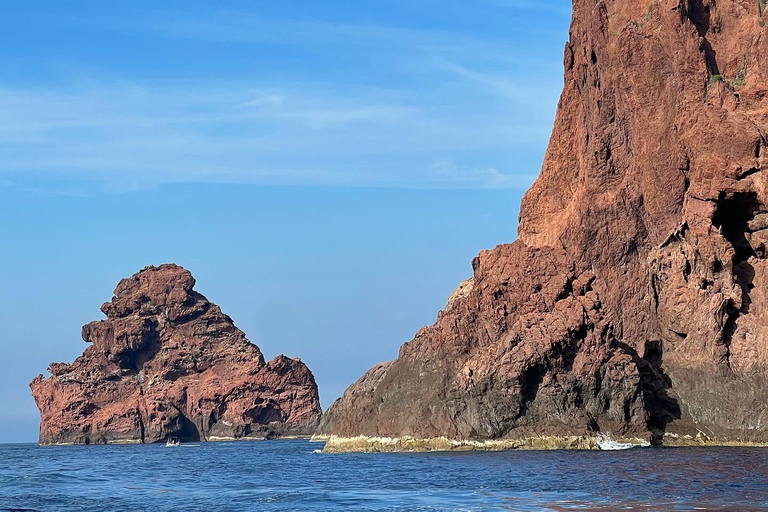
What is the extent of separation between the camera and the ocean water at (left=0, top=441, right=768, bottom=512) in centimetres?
4441

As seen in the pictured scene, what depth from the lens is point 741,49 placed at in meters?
92.2

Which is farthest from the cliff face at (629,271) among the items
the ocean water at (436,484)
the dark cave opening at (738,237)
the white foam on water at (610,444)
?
the ocean water at (436,484)

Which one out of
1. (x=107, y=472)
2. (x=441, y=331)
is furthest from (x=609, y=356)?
(x=107, y=472)

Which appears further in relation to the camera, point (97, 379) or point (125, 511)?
point (97, 379)

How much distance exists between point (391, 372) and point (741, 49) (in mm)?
42010

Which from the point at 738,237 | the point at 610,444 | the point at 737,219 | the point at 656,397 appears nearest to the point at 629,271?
the point at 738,237

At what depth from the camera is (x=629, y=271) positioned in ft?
303

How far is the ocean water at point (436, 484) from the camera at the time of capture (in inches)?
1748

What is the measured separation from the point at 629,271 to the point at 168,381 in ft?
303

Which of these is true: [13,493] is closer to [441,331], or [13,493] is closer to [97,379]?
[441,331]

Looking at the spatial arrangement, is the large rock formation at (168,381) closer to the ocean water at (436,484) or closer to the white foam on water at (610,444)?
the ocean water at (436,484)

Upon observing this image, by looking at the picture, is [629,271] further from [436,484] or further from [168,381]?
[168,381]

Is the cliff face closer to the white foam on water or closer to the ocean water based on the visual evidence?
the white foam on water

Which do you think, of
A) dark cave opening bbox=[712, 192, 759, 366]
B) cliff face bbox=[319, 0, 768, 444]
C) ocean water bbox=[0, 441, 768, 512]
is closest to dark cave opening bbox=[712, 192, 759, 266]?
dark cave opening bbox=[712, 192, 759, 366]
